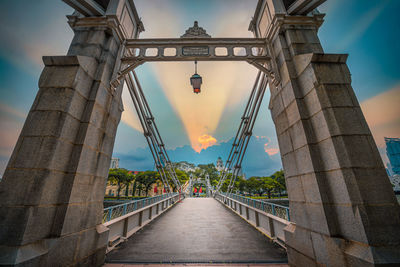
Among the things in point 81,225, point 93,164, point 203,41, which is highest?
point 203,41

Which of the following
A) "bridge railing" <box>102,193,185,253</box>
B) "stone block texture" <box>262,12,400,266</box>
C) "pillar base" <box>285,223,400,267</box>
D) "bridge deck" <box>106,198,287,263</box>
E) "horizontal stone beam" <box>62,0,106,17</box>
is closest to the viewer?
"pillar base" <box>285,223,400,267</box>

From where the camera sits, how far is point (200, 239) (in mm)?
5328

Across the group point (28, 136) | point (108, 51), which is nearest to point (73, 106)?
point (28, 136)

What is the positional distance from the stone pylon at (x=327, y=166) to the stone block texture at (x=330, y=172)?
14 millimetres

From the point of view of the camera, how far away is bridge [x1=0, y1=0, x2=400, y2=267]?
2.51 meters

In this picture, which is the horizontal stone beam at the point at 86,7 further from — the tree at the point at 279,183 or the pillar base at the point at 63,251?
the tree at the point at 279,183

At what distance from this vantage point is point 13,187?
8.57ft

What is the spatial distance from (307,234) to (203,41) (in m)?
6.38

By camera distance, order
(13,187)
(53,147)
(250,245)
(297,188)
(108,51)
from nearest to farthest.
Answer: (13,187) < (53,147) < (297,188) < (108,51) < (250,245)

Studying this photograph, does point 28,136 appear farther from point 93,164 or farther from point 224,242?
point 224,242

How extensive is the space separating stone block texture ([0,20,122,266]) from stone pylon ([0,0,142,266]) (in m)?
0.01

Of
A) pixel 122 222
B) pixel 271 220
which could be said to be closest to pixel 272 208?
pixel 271 220

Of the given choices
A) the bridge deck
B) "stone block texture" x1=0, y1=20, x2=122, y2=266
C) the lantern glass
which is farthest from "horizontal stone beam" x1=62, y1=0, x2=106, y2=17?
the bridge deck

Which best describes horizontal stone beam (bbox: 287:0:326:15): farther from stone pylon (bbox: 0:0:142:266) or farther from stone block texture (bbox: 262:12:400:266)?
stone pylon (bbox: 0:0:142:266)
